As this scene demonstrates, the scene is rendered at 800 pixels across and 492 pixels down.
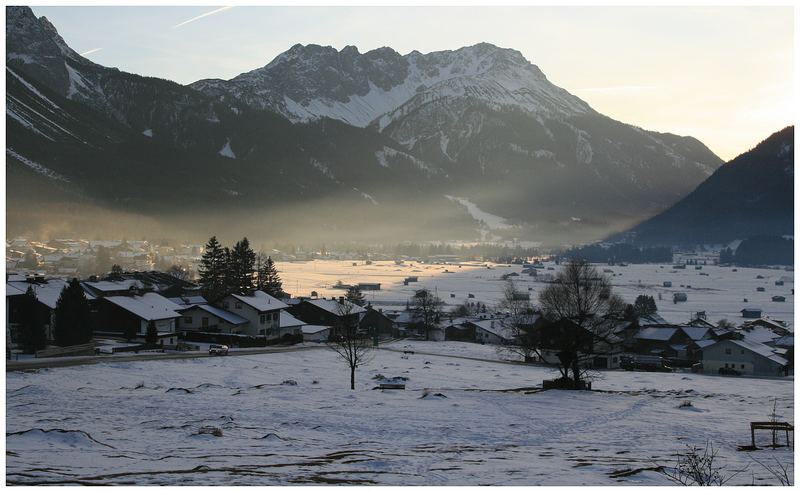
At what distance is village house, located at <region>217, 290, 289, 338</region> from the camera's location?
2854 inches

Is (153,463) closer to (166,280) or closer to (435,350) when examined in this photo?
(435,350)

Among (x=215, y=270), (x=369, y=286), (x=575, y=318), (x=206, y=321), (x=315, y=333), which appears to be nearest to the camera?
(x=575, y=318)

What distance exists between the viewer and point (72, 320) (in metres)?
55.5

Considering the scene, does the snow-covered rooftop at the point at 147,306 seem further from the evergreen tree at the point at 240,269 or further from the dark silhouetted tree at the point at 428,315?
the dark silhouetted tree at the point at 428,315

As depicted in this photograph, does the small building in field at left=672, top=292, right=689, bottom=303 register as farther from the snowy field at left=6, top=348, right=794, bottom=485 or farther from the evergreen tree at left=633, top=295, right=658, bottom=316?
the snowy field at left=6, top=348, right=794, bottom=485

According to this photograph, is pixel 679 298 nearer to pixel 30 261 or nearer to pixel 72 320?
pixel 72 320

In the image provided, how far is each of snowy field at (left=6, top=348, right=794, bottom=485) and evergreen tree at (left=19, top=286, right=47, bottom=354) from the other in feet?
25.9

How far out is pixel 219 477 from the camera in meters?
19.5

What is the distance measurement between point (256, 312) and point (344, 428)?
4592 cm

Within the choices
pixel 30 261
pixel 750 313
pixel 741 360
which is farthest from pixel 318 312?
pixel 30 261

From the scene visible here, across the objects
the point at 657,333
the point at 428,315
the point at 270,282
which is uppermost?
the point at 270,282

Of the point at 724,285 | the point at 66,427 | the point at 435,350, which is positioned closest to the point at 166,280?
the point at 435,350

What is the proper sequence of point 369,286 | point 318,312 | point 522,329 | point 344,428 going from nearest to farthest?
point 344,428
point 522,329
point 318,312
point 369,286

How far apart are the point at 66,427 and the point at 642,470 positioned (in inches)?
703
